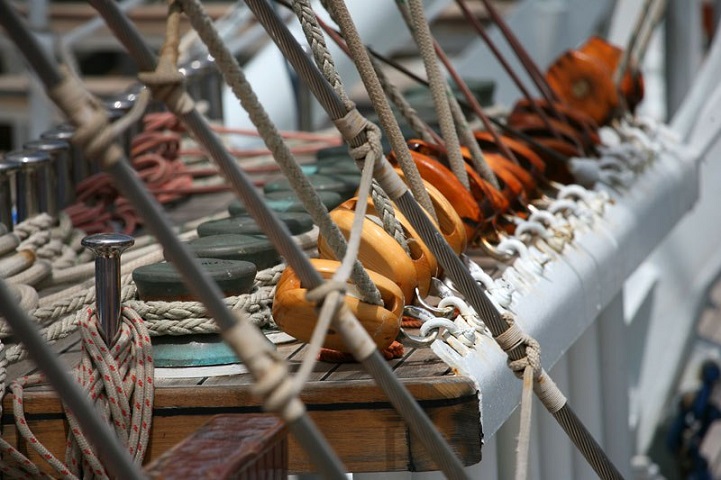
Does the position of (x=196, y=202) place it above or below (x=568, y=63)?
below

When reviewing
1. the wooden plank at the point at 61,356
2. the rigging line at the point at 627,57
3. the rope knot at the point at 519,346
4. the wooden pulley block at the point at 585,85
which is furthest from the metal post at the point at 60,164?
the rigging line at the point at 627,57

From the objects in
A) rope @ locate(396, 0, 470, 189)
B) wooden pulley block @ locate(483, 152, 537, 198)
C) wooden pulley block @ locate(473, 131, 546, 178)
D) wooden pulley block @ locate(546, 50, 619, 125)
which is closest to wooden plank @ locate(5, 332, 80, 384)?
rope @ locate(396, 0, 470, 189)

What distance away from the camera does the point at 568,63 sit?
3273 millimetres

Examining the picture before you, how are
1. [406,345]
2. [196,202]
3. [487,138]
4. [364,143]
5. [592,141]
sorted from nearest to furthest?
[364,143], [406,345], [487,138], [196,202], [592,141]

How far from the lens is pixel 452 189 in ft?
6.63

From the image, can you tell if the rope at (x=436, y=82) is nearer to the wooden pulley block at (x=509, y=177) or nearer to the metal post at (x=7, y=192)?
the wooden pulley block at (x=509, y=177)

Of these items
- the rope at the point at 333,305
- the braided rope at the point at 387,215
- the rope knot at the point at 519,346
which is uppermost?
the rope at the point at 333,305

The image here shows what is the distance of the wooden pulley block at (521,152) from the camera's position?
2516 millimetres

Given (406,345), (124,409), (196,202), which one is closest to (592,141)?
(196,202)

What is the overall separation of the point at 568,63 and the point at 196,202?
3.82 feet

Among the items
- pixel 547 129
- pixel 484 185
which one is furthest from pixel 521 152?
pixel 484 185

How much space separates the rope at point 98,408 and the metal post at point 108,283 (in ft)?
0.04

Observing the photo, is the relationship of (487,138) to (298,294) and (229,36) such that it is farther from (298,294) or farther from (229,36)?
(229,36)

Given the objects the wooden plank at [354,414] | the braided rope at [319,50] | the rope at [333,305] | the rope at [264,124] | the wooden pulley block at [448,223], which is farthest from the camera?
the wooden pulley block at [448,223]
